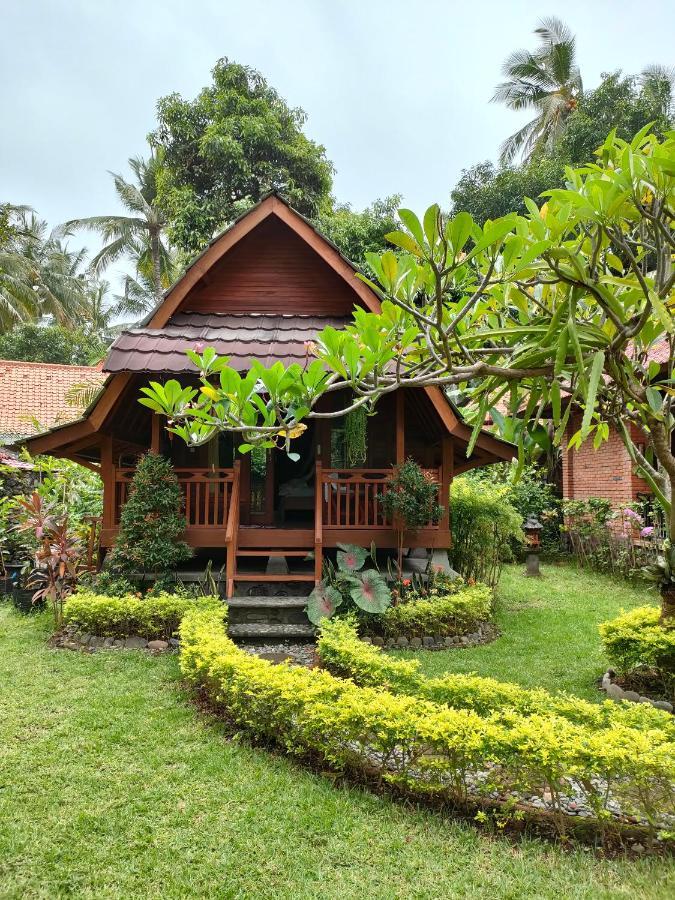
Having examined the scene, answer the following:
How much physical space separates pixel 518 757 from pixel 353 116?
19.0 metres

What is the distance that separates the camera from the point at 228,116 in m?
18.7

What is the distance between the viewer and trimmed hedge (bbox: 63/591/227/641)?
6.16m

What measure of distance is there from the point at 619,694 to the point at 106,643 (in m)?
5.09

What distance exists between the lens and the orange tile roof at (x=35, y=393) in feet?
48.8

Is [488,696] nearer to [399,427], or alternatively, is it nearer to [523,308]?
[523,308]

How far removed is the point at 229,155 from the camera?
17.7 m

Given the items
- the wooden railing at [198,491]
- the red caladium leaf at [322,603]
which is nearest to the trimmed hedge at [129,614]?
the red caladium leaf at [322,603]

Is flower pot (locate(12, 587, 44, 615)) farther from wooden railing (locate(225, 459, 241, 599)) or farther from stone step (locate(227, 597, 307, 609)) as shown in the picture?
stone step (locate(227, 597, 307, 609))

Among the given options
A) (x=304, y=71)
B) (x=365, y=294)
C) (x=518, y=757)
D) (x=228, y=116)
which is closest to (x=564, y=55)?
(x=228, y=116)

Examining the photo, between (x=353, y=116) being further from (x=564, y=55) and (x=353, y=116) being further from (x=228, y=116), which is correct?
(x=564, y=55)

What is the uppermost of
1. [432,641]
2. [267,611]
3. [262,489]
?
[262,489]

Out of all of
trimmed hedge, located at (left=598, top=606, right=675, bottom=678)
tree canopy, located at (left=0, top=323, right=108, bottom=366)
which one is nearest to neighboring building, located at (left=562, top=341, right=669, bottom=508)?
trimmed hedge, located at (left=598, top=606, right=675, bottom=678)

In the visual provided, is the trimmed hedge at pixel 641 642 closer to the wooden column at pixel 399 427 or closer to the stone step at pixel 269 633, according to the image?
the stone step at pixel 269 633

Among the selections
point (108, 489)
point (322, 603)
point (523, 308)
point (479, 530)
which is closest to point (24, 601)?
point (108, 489)
